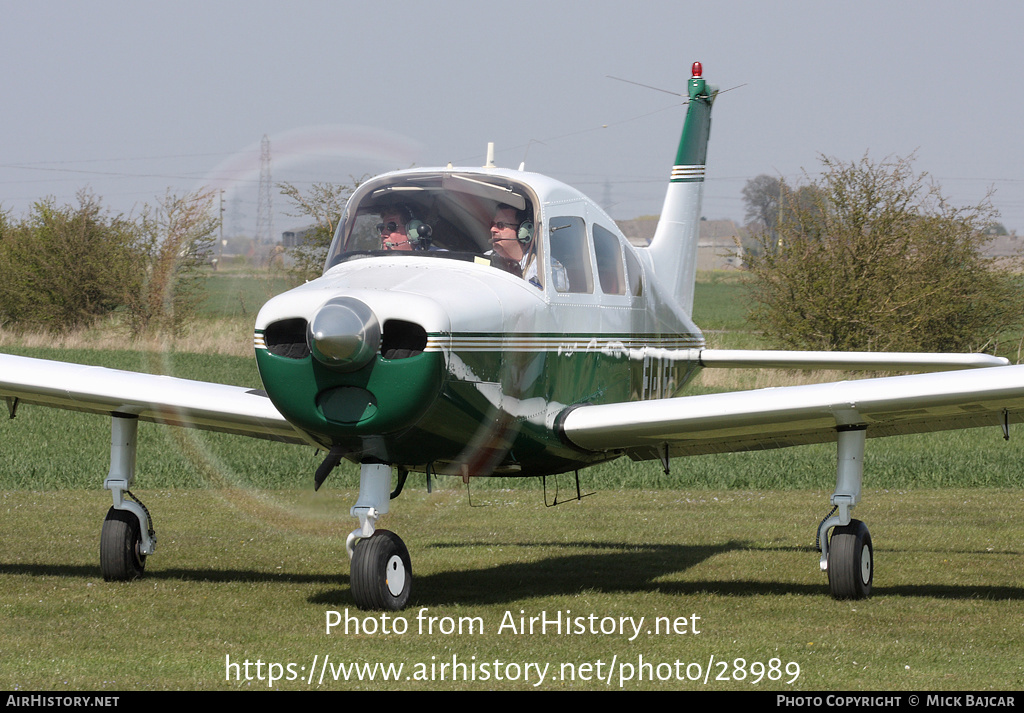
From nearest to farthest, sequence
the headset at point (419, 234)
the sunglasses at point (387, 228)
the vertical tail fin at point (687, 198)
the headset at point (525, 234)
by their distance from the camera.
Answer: the headset at point (419, 234)
the sunglasses at point (387, 228)
the headset at point (525, 234)
the vertical tail fin at point (687, 198)

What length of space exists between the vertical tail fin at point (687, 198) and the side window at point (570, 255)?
11.7 ft

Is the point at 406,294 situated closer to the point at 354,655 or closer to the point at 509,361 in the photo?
the point at 509,361

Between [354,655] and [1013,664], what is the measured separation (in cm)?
347

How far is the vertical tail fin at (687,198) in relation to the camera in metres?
12.1

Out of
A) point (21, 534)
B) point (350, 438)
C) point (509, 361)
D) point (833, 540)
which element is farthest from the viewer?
point (21, 534)

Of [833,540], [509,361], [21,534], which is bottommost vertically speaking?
[21,534]

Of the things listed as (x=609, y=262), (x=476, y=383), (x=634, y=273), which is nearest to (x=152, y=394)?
(x=476, y=383)

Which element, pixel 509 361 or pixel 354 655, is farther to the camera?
pixel 509 361

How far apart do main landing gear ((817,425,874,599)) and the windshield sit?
A: 2.77 metres

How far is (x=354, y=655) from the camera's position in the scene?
632cm

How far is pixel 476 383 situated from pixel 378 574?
132cm

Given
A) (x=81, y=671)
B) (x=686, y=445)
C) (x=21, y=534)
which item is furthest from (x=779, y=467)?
(x=81, y=671)

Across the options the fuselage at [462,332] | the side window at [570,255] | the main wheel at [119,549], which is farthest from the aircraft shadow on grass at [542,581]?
the side window at [570,255]

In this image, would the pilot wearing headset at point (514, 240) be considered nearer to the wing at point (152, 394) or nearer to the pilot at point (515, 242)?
the pilot at point (515, 242)
